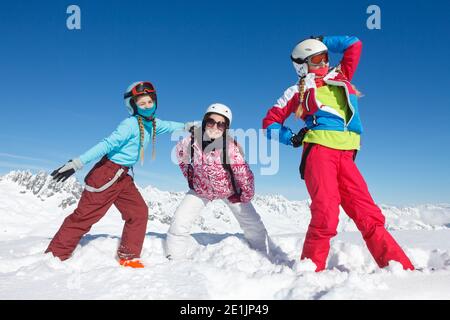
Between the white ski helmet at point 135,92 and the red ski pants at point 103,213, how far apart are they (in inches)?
31.7

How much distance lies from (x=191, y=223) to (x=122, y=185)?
110 centimetres

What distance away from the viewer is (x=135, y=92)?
4629mm

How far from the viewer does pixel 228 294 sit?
2887 mm

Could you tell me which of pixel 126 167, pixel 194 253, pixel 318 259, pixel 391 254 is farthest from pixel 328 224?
pixel 126 167

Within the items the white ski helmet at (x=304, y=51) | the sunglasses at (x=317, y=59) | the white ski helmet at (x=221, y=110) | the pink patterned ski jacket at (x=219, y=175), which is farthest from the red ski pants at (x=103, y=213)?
the sunglasses at (x=317, y=59)

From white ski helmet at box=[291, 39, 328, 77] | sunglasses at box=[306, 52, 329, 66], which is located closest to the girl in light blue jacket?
white ski helmet at box=[291, 39, 328, 77]

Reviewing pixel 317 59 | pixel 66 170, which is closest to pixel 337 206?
pixel 317 59

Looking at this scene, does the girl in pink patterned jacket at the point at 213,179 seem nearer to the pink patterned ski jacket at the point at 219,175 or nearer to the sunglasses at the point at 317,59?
the pink patterned ski jacket at the point at 219,175

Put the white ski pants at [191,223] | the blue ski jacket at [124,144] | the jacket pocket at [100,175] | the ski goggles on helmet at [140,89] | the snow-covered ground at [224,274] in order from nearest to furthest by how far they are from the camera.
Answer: the snow-covered ground at [224,274], the blue ski jacket at [124,144], the jacket pocket at [100,175], the ski goggles on helmet at [140,89], the white ski pants at [191,223]

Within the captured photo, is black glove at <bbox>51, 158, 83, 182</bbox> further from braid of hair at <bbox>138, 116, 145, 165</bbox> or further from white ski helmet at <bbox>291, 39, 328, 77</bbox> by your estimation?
white ski helmet at <bbox>291, 39, 328, 77</bbox>

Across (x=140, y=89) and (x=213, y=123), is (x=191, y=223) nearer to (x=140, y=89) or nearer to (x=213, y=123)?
(x=213, y=123)

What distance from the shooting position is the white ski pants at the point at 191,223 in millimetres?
4766

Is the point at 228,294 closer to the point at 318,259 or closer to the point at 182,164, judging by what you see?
the point at 318,259
